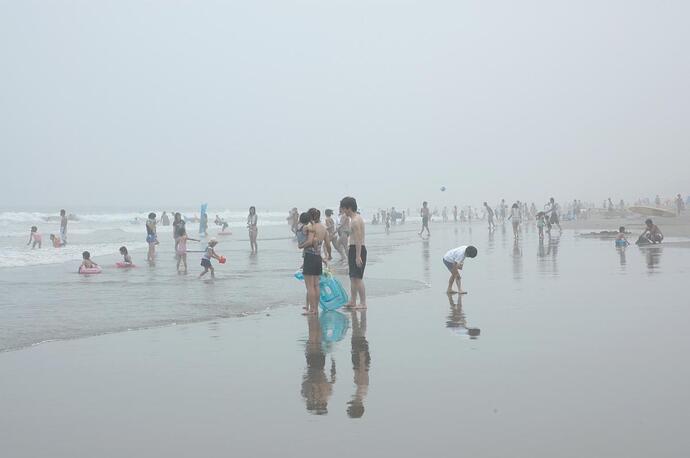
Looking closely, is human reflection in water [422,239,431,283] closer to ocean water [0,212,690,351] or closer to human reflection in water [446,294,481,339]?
ocean water [0,212,690,351]

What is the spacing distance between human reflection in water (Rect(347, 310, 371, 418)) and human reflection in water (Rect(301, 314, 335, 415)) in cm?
22

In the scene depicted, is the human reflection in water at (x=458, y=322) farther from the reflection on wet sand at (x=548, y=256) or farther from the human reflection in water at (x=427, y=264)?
the reflection on wet sand at (x=548, y=256)

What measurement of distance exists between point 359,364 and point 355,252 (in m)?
4.69

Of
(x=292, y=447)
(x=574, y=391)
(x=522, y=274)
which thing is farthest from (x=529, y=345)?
(x=522, y=274)

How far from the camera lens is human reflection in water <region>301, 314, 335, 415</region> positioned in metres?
6.02

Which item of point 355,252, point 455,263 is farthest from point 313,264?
point 455,263

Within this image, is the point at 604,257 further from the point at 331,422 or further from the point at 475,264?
the point at 331,422

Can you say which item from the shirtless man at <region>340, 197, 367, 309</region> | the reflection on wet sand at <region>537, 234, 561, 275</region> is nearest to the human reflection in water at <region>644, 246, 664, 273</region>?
the reflection on wet sand at <region>537, 234, 561, 275</region>

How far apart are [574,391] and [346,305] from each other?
6.46m

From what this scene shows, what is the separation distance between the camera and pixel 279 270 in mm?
21594

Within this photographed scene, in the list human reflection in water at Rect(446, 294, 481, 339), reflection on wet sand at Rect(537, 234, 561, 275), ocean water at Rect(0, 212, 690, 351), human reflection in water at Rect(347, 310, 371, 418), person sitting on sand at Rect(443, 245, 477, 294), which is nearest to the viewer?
human reflection in water at Rect(347, 310, 371, 418)

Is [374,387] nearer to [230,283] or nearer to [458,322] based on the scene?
[458,322]

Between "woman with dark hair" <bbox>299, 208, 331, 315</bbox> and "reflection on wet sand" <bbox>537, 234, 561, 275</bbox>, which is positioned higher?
"woman with dark hair" <bbox>299, 208, 331, 315</bbox>

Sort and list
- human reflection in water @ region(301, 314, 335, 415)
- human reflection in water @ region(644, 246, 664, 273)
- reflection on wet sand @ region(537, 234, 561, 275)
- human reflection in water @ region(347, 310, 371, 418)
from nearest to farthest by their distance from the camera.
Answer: human reflection in water @ region(347, 310, 371, 418) → human reflection in water @ region(301, 314, 335, 415) → human reflection in water @ region(644, 246, 664, 273) → reflection on wet sand @ region(537, 234, 561, 275)
